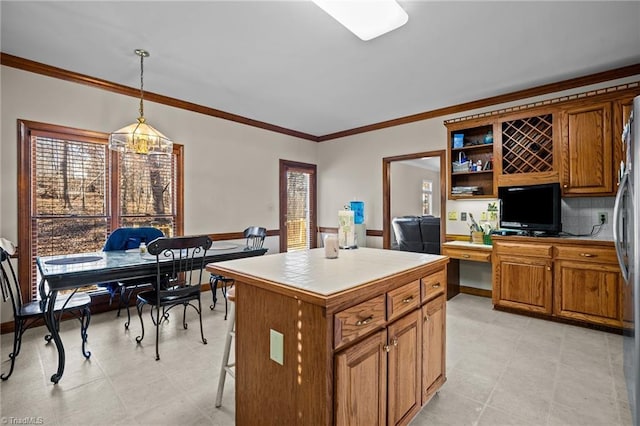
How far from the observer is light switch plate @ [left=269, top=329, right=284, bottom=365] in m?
1.30

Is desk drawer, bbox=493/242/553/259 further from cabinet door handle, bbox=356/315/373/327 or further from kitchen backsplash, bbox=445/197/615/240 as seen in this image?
cabinet door handle, bbox=356/315/373/327

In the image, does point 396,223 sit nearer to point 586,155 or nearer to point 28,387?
point 586,155

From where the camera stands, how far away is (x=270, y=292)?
1.34m

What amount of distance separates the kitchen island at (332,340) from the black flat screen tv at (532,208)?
2.56 metres

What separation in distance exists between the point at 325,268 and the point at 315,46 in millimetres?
2260

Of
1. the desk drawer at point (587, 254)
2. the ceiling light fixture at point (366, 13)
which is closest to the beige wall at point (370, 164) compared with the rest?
the desk drawer at point (587, 254)

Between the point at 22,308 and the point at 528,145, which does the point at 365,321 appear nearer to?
the point at 22,308

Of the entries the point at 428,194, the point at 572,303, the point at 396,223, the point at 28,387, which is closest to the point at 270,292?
the point at 28,387

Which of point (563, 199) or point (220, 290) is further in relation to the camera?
point (220, 290)

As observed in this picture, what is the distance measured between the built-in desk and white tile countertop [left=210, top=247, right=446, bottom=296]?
2268 mm

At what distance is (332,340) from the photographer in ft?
3.80

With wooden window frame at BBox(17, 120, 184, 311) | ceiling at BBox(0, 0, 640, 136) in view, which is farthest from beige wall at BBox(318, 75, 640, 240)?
wooden window frame at BBox(17, 120, 184, 311)

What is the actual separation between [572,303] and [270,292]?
11.1 ft

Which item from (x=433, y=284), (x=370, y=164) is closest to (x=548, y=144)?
(x=370, y=164)
